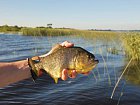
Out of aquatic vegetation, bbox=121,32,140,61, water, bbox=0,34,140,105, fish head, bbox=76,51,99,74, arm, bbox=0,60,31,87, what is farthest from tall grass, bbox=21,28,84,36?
fish head, bbox=76,51,99,74

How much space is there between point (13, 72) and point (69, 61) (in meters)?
0.91

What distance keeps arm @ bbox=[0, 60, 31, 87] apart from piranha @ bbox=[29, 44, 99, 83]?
0.29 metres

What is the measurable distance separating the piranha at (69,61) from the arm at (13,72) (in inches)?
11.4

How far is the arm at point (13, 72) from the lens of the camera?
3.77 meters

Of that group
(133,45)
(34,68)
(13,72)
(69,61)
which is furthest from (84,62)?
(133,45)

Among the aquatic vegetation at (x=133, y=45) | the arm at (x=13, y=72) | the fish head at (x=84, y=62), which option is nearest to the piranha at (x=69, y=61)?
the fish head at (x=84, y=62)

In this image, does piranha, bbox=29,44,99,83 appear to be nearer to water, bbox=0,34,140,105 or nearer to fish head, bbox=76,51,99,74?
fish head, bbox=76,51,99,74

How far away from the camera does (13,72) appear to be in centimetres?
381

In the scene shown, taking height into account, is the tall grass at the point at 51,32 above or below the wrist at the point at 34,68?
below

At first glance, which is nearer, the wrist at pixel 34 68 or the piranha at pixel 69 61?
the piranha at pixel 69 61

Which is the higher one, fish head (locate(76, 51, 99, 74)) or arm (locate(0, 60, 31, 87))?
fish head (locate(76, 51, 99, 74))

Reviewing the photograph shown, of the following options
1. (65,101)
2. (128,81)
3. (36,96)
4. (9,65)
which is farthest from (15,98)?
(9,65)

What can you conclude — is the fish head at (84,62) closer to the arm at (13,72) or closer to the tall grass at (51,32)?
the arm at (13,72)

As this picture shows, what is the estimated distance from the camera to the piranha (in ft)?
11.1
